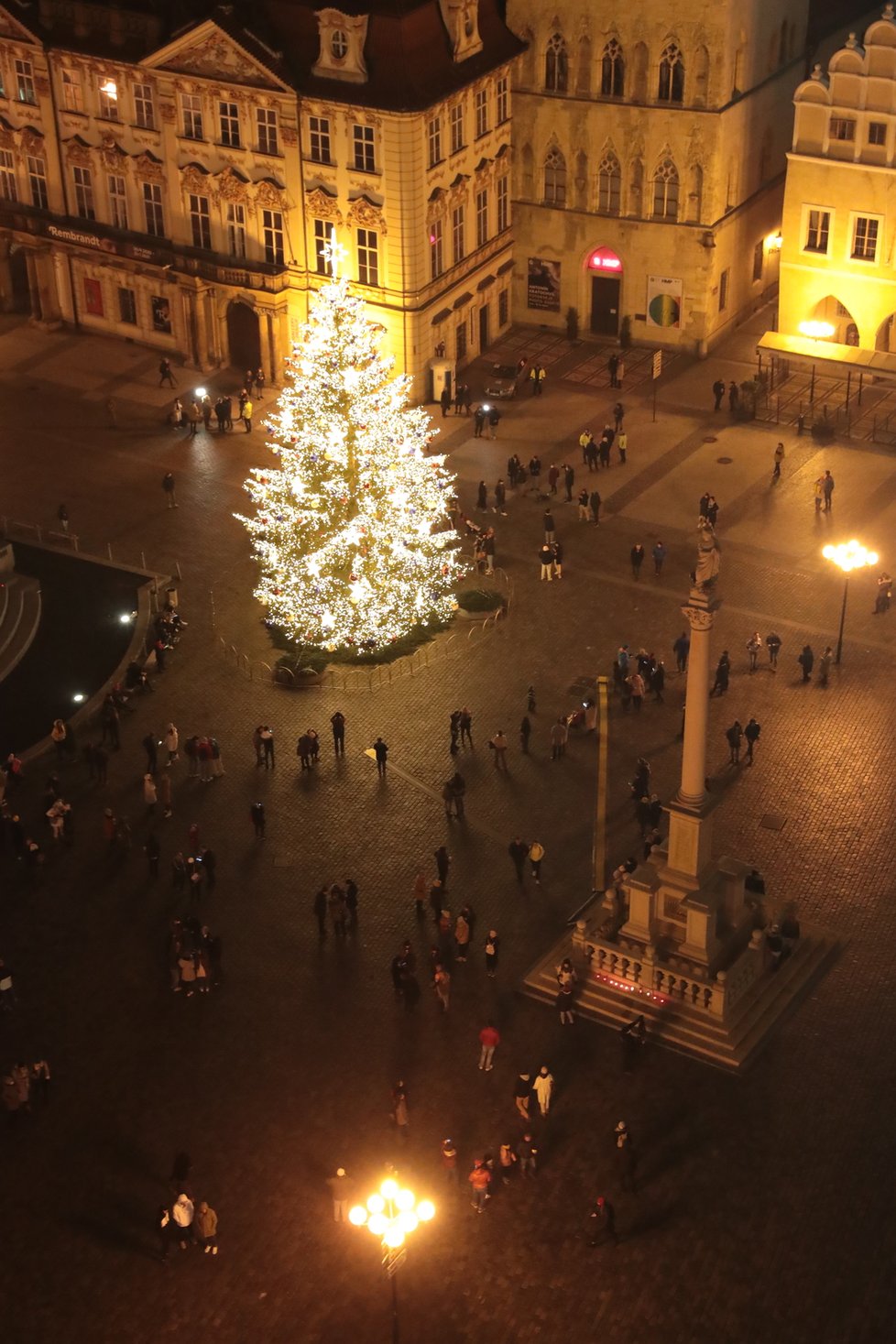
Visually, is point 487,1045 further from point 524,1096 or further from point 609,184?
point 609,184

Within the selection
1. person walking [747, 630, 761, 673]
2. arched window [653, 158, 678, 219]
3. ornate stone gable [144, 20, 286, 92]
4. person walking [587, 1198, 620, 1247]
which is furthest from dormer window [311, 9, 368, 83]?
person walking [587, 1198, 620, 1247]

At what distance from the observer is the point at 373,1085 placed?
1836 inches

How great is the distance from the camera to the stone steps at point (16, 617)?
64.0 meters

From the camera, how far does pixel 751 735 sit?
5722 centimetres

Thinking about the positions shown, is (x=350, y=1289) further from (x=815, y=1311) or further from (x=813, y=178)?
(x=813, y=178)

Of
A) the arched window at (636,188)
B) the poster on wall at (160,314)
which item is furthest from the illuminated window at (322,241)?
the arched window at (636,188)

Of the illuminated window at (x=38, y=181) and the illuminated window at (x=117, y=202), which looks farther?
the illuminated window at (x=38, y=181)

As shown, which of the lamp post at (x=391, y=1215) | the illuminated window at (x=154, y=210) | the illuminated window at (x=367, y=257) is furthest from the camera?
the illuminated window at (x=154, y=210)

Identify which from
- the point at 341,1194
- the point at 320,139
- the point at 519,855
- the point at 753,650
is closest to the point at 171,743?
the point at 519,855

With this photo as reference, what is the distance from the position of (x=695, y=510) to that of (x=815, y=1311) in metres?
36.0

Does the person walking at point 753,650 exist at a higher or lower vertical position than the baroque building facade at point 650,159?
lower

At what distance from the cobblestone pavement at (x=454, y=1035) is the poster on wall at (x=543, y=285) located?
19479mm

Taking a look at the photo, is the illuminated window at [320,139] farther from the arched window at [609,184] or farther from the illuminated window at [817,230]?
the illuminated window at [817,230]

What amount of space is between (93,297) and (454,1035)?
4746cm
